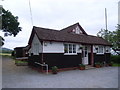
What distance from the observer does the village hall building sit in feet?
33.6

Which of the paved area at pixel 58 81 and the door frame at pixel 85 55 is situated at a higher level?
the door frame at pixel 85 55

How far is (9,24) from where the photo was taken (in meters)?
25.7

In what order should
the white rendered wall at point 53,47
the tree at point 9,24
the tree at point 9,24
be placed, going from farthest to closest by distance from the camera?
the tree at point 9,24
the tree at point 9,24
the white rendered wall at point 53,47

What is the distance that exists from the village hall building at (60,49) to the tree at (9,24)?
50.7 feet

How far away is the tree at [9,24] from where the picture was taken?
24.9m

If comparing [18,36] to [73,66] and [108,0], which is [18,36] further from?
[108,0]

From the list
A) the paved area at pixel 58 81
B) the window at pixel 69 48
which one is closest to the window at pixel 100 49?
the window at pixel 69 48

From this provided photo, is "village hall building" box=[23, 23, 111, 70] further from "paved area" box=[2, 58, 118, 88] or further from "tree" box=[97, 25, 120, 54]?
"tree" box=[97, 25, 120, 54]

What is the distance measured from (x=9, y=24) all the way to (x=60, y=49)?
1912 cm

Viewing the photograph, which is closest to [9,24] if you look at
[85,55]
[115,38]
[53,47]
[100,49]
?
[53,47]

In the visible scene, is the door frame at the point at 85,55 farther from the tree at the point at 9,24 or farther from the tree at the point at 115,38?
the tree at the point at 9,24

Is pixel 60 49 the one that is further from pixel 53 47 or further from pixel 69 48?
pixel 69 48

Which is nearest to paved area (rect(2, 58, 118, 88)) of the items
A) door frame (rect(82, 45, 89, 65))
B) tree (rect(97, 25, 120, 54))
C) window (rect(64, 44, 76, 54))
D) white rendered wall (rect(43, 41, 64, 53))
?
white rendered wall (rect(43, 41, 64, 53))

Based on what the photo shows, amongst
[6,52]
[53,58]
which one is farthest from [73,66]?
[6,52]
